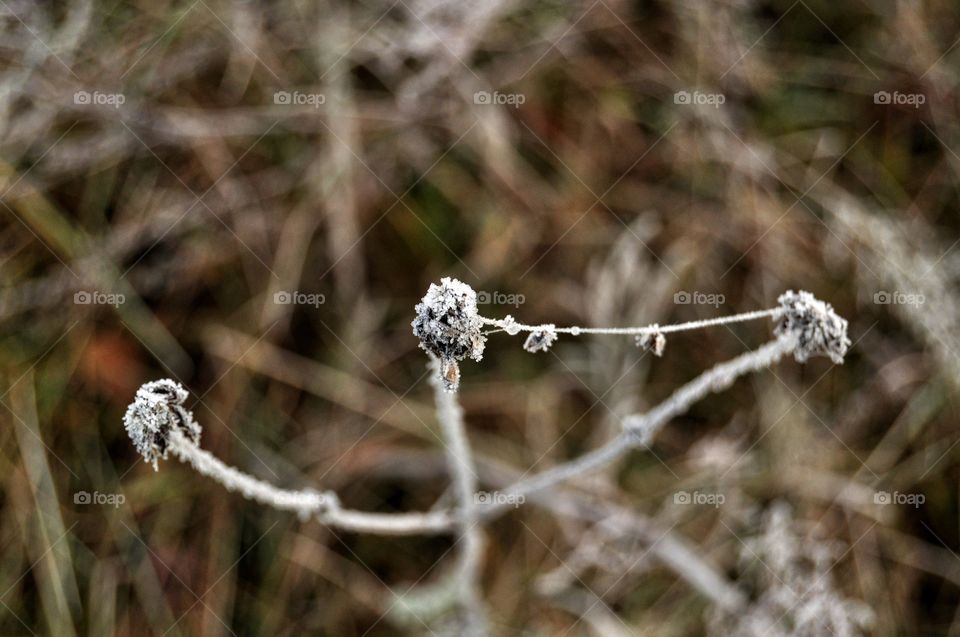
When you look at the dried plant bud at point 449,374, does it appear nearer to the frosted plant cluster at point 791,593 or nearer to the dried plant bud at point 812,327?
the dried plant bud at point 812,327

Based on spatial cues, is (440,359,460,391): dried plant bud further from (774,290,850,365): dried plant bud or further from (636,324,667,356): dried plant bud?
(774,290,850,365): dried plant bud

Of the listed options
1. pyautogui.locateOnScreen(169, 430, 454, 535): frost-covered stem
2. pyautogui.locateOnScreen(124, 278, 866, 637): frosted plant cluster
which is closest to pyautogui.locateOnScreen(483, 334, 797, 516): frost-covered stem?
pyautogui.locateOnScreen(124, 278, 866, 637): frosted plant cluster

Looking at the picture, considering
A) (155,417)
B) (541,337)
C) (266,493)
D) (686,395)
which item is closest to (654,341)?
(686,395)

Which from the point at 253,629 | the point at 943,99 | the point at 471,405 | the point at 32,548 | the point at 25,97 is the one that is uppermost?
the point at 943,99

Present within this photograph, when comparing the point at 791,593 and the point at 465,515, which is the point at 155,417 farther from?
the point at 791,593

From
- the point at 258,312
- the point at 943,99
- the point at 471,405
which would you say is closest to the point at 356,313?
the point at 258,312

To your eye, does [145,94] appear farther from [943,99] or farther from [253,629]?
[943,99]

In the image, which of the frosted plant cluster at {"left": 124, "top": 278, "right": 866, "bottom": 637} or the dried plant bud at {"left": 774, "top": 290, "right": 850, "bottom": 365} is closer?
the frosted plant cluster at {"left": 124, "top": 278, "right": 866, "bottom": 637}
